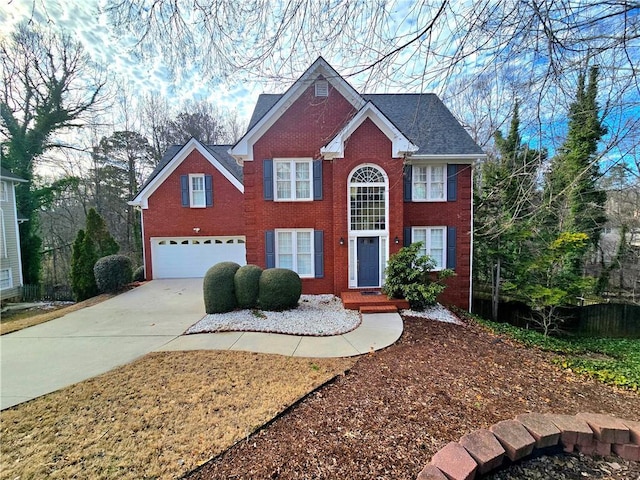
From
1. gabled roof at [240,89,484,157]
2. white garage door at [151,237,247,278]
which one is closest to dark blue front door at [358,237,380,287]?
gabled roof at [240,89,484,157]

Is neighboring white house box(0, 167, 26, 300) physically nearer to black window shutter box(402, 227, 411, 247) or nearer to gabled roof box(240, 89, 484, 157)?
gabled roof box(240, 89, 484, 157)

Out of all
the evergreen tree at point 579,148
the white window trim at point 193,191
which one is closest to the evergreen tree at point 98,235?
the white window trim at point 193,191

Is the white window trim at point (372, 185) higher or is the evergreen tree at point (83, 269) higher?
the white window trim at point (372, 185)

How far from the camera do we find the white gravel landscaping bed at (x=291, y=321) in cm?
686

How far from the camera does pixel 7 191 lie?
15.3 m

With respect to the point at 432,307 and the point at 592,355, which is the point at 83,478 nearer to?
the point at 432,307

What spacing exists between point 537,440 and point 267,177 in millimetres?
9080

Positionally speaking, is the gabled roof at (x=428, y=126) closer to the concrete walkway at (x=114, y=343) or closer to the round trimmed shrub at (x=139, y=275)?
the concrete walkway at (x=114, y=343)

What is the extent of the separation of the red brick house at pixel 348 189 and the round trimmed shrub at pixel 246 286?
66.7 inches

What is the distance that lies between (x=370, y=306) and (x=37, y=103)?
73.5 ft

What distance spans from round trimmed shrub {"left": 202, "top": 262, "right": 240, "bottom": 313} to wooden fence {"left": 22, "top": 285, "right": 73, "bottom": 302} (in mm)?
12382

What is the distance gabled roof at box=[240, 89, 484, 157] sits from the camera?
10094mm

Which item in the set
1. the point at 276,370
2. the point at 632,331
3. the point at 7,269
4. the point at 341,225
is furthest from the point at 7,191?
the point at 632,331

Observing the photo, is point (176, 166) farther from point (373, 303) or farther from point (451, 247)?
point (451, 247)
